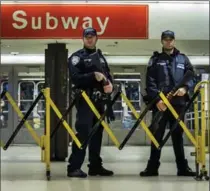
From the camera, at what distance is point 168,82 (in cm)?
518

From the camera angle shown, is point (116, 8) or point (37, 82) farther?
point (37, 82)

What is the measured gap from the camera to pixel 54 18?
261 inches

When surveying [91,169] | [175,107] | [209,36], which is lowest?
[91,169]

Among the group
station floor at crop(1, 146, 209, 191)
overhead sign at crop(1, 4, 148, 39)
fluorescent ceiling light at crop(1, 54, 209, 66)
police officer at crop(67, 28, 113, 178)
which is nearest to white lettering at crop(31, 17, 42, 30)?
overhead sign at crop(1, 4, 148, 39)

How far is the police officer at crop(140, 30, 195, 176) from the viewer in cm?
516

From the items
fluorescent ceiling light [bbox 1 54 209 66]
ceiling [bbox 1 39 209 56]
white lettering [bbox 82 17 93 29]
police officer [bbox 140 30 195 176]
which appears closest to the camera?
police officer [bbox 140 30 195 176]

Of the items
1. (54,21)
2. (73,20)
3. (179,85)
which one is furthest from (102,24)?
(179,85)

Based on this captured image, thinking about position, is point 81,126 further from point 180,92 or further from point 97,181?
point 180,92

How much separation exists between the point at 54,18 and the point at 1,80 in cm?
452

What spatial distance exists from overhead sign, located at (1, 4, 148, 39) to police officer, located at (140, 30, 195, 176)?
150 cm

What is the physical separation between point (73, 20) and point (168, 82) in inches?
80.6

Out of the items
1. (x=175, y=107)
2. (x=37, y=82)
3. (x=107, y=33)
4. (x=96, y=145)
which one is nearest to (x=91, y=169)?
(x=96, y=145)

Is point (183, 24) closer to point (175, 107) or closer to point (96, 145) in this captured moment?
point (175, 107)

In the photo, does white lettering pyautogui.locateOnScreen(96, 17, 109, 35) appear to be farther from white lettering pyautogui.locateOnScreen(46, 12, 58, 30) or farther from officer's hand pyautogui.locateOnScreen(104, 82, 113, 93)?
officer's hand pyautogui.locateOnScreen(104, 82, 113, 93)
